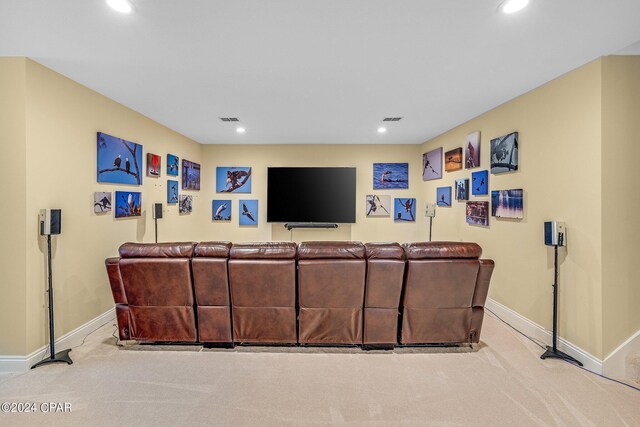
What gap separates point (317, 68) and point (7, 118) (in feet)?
9.40

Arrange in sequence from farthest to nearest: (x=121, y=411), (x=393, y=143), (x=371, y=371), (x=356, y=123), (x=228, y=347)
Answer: (x=393, y=143)
(x=356, y=123)
(x=228, y=347)
(x=371, y=371)
(x=121, y=411)

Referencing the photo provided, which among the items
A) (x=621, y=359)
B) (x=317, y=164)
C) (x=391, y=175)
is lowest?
(x=621, y=359)

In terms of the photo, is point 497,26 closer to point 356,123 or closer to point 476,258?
point 476,258

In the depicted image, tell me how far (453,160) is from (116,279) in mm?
5184

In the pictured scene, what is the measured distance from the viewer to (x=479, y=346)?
115 inches

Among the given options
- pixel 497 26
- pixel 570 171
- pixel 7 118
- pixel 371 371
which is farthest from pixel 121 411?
pixel 570 171

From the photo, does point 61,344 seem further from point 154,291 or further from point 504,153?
point 504,153

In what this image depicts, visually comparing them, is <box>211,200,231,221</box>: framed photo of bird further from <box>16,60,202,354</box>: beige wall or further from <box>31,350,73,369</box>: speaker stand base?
<box>31,350,73,369</box>: speaker stand base

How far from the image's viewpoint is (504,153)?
3635 mm

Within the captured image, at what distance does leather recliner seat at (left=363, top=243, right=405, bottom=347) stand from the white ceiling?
1.79m

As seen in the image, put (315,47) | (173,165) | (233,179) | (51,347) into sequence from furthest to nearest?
1. (233,179)
2. (173,165)
3. (51,347)
4. (315,47)

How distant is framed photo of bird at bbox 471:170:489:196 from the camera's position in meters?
4.03

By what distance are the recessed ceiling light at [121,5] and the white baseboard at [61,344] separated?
305cm

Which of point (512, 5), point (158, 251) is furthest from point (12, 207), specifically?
point (512, 5)
